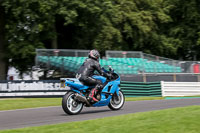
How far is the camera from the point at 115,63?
65.8ft

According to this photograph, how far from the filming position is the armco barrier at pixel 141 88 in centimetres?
1927

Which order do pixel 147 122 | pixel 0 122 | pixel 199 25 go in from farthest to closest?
pixel 199 25, pixel 0 122, pixel 147 122

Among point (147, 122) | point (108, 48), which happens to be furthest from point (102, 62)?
point (147, 122)

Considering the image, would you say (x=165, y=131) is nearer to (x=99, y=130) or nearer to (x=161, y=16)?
(x=99, y=130)

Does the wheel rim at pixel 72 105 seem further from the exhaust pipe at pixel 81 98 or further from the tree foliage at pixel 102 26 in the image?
the tree foliage at pixel 102 26

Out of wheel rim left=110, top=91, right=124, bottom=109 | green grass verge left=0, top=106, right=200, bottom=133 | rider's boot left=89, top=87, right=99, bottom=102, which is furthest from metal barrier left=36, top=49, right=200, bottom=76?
green grass verge left=0, top=106, right=200, bottom=133

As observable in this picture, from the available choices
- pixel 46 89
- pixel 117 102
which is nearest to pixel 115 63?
pixel 46 89

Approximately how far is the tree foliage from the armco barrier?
518cm

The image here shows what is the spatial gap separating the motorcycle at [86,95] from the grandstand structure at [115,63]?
29.3 feet

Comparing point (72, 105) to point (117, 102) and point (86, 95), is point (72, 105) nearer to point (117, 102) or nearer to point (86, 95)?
point (86, 95)

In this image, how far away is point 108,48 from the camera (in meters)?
24.0

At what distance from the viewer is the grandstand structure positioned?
20.0m

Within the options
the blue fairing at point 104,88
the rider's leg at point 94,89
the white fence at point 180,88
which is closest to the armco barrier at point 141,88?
the white fence at point 180,88

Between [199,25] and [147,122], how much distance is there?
22.5 metres
